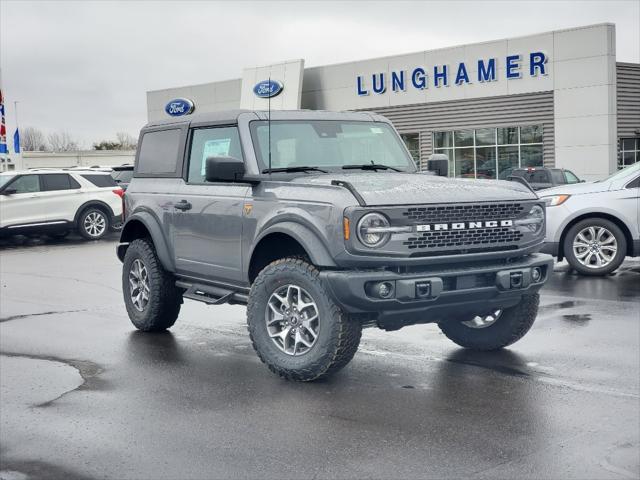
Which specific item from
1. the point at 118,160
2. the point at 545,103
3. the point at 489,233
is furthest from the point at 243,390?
the point at 118,160

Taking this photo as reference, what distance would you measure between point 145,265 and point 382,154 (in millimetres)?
2498

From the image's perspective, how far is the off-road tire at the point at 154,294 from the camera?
27.9 feet

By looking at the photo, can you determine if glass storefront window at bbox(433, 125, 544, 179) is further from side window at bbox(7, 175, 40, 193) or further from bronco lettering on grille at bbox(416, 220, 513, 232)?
bronco lettering on grille at bbox(416, 220, 513, 232)

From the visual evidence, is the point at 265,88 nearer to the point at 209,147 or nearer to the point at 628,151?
the point at 628,151

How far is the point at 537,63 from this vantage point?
112 feet

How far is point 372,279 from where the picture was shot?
6.04 meters

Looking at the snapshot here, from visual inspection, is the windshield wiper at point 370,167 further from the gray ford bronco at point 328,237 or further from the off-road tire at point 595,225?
the off-road tire at point 595,225

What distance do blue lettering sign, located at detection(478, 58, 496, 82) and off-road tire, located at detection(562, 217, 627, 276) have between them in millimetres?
24123

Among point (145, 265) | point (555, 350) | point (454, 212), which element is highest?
point (454, 212)

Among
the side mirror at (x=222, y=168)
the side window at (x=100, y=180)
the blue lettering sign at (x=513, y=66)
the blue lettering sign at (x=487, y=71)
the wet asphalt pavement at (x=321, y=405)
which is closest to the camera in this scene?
the wet asphalt pavement at (x=321, y=405)

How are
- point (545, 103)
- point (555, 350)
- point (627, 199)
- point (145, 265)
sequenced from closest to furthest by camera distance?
point (555, 350), point (145, 265), point (627, 199), point (545, 103)

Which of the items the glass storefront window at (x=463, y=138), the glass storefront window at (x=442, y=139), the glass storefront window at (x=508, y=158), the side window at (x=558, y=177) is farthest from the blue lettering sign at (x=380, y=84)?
the side window at (x=558, y=177)

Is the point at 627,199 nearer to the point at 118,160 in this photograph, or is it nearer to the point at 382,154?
the point at 382,154

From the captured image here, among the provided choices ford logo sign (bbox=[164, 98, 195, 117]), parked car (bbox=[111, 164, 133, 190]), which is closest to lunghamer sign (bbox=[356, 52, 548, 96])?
ford logo sign (bbox=[164, 98, 195, 117])
